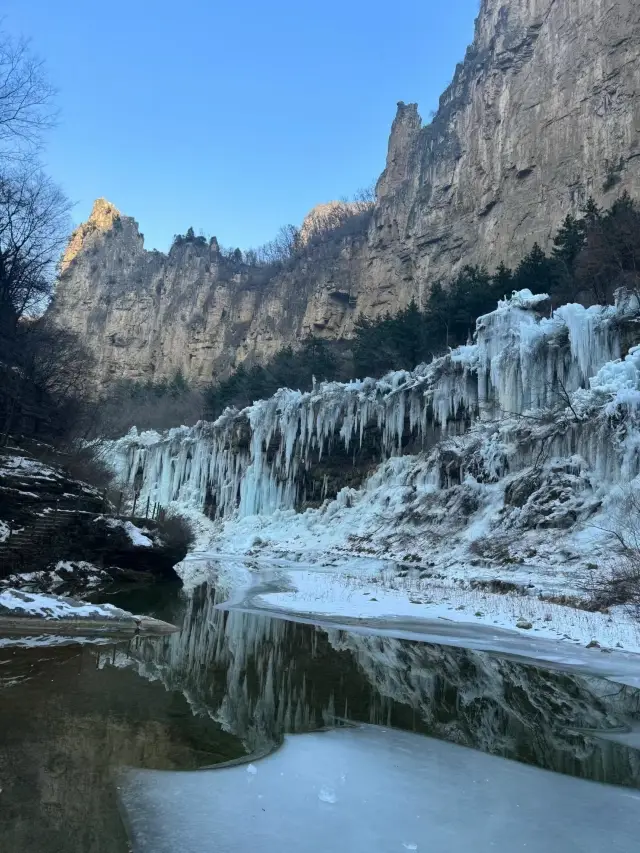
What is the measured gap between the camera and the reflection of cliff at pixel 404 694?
4.37m

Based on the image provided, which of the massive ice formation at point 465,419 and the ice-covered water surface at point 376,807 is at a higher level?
the massive ice formation at point 465,419

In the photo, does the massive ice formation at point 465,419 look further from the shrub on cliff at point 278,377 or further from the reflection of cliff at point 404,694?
the reflection of cliff at point 404,694

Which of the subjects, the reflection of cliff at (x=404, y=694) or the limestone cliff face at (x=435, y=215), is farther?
the limestone cliff face at (x=435, y=215)

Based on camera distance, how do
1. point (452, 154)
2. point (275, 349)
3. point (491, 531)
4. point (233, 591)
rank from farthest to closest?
point (275, 349), point (452, 154), point (491, 531), point (233, 591)

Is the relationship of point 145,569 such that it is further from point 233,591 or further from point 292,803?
point 292,803

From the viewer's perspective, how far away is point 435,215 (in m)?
51.0

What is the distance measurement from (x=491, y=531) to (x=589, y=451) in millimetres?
4149

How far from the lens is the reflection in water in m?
3.11

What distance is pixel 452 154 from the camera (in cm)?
5081

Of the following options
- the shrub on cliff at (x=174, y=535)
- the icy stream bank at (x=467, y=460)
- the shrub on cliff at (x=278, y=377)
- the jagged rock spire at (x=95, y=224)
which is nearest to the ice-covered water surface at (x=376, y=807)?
the icy stream bank at (x=467, y=460)

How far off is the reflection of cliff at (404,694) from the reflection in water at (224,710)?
22mm

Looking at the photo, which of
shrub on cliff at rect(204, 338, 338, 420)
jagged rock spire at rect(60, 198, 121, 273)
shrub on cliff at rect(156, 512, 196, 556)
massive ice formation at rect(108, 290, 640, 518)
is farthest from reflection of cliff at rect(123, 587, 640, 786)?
jagged rock spire at rect(60, 198, 121, 273)

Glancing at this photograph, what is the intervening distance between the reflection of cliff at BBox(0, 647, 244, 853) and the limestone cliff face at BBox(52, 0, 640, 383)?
742 inches

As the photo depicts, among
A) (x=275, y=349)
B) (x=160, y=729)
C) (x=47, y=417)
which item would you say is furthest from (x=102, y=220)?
(x=160, y=729)
